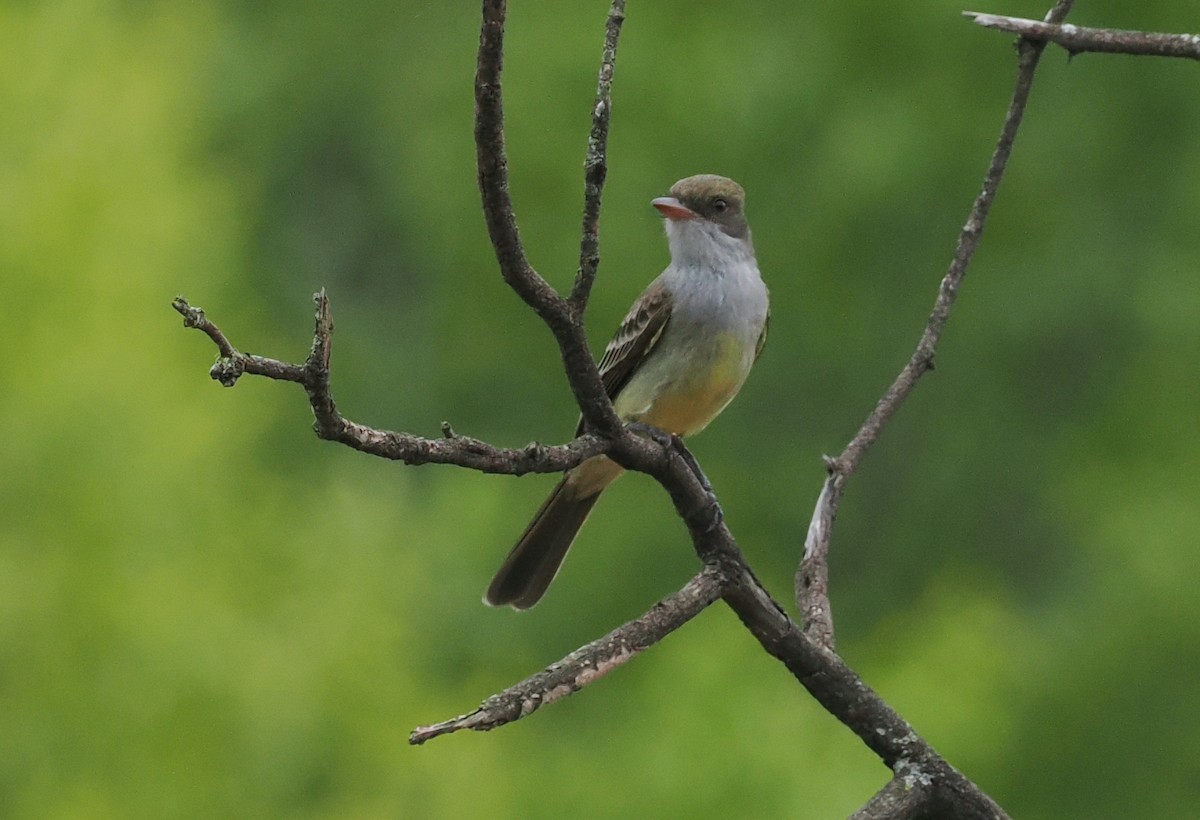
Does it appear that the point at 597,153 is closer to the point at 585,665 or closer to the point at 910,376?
the point at 585,665

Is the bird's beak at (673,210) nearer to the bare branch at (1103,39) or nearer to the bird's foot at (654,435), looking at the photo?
the bare branch at (1103,39)

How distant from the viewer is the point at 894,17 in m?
14.8

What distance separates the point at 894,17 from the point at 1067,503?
4.41 metres

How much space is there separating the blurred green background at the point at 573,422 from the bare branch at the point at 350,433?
6862mm

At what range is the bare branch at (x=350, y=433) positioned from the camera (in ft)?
7.63

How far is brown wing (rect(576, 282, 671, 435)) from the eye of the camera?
5898mm

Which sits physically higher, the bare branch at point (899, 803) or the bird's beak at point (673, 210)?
the bird's beak at point (673, 210)

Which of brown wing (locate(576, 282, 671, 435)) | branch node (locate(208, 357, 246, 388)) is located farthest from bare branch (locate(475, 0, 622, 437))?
brown wing (locate(576, 282, 671, 435))

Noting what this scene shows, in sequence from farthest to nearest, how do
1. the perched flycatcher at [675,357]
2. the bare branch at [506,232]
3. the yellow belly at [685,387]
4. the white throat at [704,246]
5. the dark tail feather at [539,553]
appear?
the white throat at [704,246] → the yellow belly at [685,387] → the perched flycatcher at [675,357] → the dark tail feather at [539,553] → the bare branch at [506,232]

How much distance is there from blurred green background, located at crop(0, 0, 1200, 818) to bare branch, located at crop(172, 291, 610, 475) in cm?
Result: 686

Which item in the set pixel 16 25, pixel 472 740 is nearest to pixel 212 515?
pixel 472 740

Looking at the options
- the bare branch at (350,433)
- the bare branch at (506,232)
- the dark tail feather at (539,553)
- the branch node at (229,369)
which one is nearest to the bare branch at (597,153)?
the bare branch at (506,232)

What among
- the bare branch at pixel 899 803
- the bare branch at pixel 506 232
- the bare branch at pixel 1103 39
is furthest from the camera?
the bare branch at pixel 1103 39

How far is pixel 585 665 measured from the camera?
9.55ft
